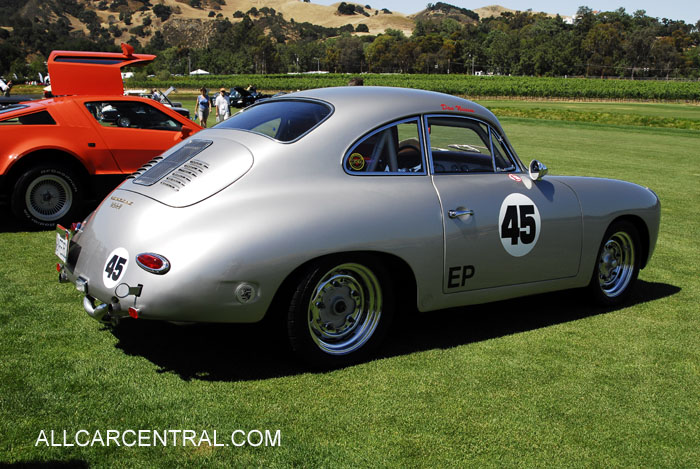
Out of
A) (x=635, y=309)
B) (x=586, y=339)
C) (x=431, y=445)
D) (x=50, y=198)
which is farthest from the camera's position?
(x=50, y=198)

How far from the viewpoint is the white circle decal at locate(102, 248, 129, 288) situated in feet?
11.5

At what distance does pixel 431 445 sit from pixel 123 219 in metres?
2.14

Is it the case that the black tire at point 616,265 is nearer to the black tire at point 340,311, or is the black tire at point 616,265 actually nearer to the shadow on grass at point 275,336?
the shadow on grass at point 275,336

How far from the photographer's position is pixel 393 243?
3936 mm

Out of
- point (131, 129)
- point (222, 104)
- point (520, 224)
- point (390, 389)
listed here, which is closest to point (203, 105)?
point (222, 104)

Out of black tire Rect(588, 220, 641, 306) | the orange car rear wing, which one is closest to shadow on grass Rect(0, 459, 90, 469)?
black tire Rect(588, 220, 641, 306)

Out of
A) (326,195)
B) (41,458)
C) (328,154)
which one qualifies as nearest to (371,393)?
(326,195)

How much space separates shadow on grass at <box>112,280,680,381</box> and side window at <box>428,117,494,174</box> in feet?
3.71

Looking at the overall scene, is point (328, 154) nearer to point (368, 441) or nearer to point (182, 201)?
point (182, 201)

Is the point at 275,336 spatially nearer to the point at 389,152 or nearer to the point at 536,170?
the point at 389,152

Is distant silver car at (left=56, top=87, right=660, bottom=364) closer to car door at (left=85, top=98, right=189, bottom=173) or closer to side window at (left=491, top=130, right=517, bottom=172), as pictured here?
side window at (left=491, top=130, right=517, bottom=172)

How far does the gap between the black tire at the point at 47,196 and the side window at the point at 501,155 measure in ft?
17.1

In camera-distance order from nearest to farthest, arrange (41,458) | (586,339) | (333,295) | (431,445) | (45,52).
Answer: (41,458) → (431,445) → (333,295) → (586,339) → (45,52)

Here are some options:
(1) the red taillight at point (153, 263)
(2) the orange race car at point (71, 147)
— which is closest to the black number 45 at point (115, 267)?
(1) the red taillight at point (153, 263)
